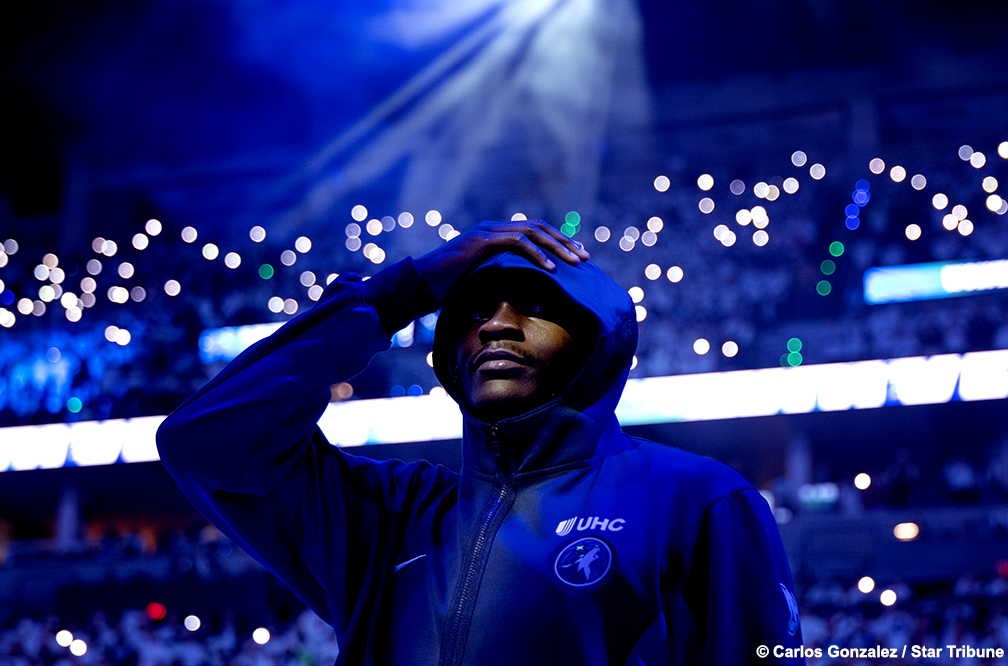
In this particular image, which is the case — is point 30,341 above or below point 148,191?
below

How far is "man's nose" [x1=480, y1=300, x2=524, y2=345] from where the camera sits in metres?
1.37

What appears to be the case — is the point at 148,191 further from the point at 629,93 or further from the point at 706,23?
the point at 706,23

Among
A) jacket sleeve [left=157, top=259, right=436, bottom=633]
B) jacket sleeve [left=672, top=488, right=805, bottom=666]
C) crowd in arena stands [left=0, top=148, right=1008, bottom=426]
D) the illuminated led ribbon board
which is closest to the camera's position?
jacket sleeve [left=672, top=488, right=805, bottom=666]

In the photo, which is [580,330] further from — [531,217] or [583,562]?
[531,217]

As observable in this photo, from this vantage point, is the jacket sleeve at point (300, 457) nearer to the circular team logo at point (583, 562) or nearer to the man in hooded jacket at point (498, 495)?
the man in hooded jacket at point (498, 495)

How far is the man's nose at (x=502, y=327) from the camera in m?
1.37

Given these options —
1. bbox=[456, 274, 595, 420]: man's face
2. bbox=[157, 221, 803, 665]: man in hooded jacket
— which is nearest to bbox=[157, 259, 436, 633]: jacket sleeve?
bbox=[157, 221, 803, 665]: man in hooded jacket

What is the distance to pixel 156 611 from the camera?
949 centimetres

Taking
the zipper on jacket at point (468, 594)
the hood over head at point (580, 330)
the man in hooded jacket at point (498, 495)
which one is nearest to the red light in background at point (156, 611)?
the man in hooded jacket at point (498, 495)

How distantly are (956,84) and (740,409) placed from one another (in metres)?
5.45

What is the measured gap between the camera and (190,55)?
10406 mm

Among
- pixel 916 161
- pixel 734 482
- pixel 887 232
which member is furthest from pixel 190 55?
pixel 734 482

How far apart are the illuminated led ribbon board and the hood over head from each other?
8.00m

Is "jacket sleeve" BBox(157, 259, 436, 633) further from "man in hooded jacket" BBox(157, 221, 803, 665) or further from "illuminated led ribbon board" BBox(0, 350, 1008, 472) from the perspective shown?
"illuminated led ribbon board" BBox(0, 350, 1008, 472)
